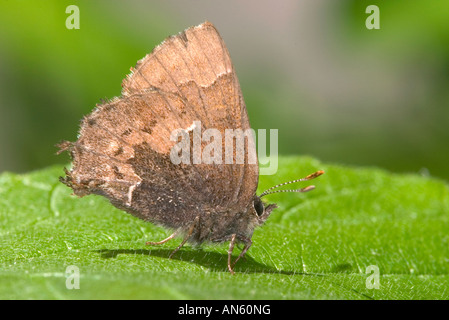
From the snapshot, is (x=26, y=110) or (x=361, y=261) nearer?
(x=361, y=261)

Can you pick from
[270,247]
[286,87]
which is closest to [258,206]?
[270,247]

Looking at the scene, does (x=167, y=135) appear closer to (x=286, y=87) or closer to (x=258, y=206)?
(x=258, y=206)

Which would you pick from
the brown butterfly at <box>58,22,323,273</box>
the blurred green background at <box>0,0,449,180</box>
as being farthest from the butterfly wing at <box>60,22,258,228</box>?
the blurred green background at <box>0,0,449,180</box>

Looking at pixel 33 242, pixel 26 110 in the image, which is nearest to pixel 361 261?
pixel 33 242

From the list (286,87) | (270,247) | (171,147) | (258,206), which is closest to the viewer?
A: (171,147)

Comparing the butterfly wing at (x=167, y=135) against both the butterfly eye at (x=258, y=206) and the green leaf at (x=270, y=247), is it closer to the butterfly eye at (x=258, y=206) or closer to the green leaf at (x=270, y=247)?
the butterfly eye at (x=258, y=206)
